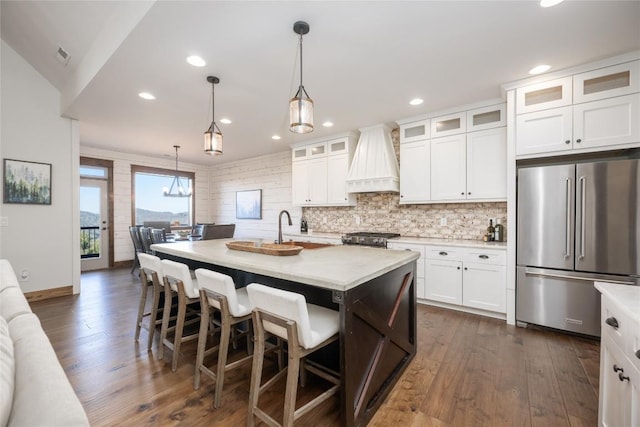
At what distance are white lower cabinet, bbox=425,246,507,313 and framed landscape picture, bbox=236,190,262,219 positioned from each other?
4.25m

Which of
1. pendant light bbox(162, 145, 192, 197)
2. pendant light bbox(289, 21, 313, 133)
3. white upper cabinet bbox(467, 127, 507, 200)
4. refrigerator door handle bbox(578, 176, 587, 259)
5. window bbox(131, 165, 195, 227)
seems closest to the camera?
pendant light bbox(289, 21, 313, 133)

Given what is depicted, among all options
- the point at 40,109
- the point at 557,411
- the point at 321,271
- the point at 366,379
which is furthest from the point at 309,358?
the point at 40,109

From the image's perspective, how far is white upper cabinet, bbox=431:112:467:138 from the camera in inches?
145

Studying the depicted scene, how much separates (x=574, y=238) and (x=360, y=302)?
2.49 m

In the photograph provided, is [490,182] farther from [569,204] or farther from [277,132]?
[277,132]

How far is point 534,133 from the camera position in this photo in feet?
9.78

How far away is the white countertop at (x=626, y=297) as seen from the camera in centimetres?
108

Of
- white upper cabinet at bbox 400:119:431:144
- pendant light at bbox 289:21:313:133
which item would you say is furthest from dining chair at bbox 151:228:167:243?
white upper cabinet at bbox 400:119:431:144

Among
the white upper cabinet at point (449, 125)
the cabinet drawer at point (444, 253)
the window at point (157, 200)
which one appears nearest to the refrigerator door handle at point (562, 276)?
the cabinet drawer at point (444, 253)

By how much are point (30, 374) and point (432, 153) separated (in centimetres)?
412

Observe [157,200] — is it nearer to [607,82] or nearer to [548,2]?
[548,2]

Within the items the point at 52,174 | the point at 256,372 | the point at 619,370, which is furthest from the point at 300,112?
the point at 52,174

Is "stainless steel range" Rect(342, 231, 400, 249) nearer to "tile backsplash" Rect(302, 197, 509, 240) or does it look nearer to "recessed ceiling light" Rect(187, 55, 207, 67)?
"tile backsplash" Rect(302, 197, 509, 240)

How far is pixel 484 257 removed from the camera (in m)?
3.27
